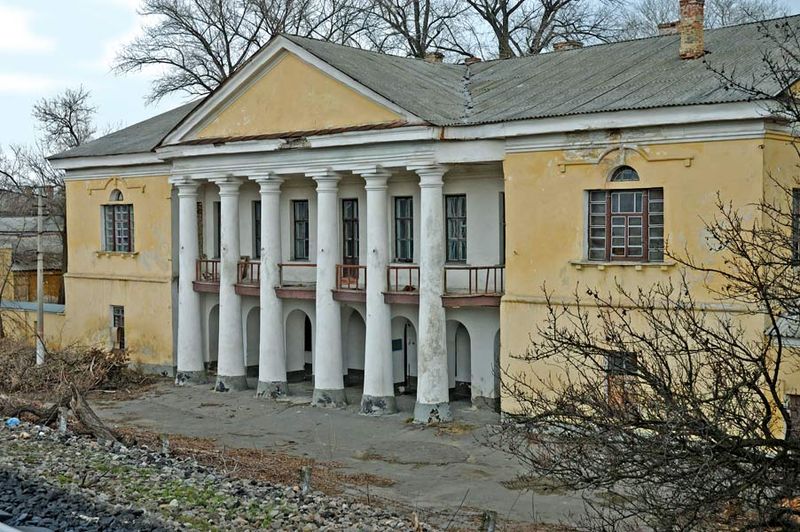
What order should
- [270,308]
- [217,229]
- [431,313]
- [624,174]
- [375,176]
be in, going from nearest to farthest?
[624,174], [431,313], [375,176], [270,308], [217,229]

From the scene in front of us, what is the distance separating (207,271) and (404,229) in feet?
20.1

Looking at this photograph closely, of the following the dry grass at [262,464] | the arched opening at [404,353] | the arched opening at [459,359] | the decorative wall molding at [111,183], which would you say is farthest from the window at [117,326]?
the arched opening at [459,359]

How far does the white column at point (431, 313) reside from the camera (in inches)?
834

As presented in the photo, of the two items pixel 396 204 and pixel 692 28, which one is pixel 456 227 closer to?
pixel 396 204

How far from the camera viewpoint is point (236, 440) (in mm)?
20281

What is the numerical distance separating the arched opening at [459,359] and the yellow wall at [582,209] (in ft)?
10.2

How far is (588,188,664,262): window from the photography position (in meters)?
18.4

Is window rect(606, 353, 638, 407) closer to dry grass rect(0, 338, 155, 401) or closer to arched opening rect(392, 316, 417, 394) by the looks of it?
arched opening rect(392, 316, 417, 394)

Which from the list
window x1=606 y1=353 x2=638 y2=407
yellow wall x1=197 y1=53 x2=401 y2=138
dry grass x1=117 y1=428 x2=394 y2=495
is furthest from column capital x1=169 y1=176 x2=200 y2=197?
window x1=606 y1=353 x2=638 y2=407

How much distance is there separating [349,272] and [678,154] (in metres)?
9.14

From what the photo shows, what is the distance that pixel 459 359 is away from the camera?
23891mm

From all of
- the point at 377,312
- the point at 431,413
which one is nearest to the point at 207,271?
the point at 377,312

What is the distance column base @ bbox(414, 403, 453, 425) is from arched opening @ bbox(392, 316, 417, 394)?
3.66 metres

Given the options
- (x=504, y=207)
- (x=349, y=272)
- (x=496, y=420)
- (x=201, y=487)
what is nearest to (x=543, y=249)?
(x=504, y=207)
